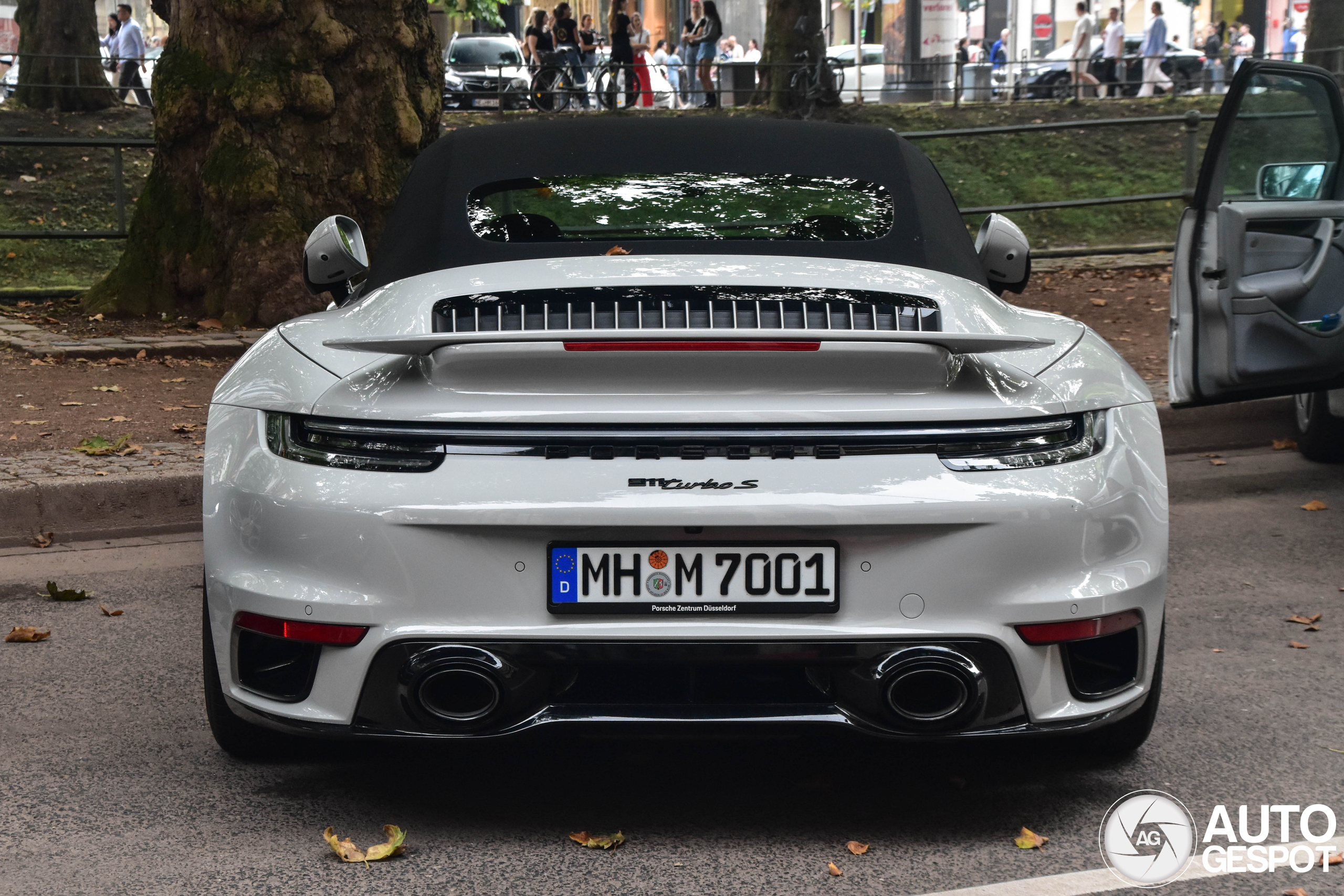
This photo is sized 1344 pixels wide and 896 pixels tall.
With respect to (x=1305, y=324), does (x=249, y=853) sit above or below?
below

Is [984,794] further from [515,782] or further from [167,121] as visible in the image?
[167,121]

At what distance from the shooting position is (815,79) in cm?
2348

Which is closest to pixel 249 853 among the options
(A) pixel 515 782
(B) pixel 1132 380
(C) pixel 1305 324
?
(A) pixel 515 782

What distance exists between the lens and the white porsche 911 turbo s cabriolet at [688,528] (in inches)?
116

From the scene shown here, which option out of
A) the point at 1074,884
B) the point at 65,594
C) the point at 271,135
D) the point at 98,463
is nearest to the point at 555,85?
the point at 271,135

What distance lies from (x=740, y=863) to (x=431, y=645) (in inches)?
29.7

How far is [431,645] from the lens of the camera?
9.78ft

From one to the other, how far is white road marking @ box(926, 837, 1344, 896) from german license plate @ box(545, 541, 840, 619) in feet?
2.00

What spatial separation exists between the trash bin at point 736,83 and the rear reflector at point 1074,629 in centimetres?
2178

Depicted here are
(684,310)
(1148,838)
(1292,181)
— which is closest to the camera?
(684,310)

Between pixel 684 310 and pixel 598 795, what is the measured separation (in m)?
1.11

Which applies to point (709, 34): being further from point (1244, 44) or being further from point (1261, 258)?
point (1261, 258)

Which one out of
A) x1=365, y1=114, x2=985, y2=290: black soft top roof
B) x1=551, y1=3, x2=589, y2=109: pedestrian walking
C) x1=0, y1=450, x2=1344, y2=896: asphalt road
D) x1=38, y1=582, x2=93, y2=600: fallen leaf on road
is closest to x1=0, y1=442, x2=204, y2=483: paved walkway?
x1=38, y1=582, x2=93, y2=600: fallen leaf on road

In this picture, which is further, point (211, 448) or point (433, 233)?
point (433, 233)
